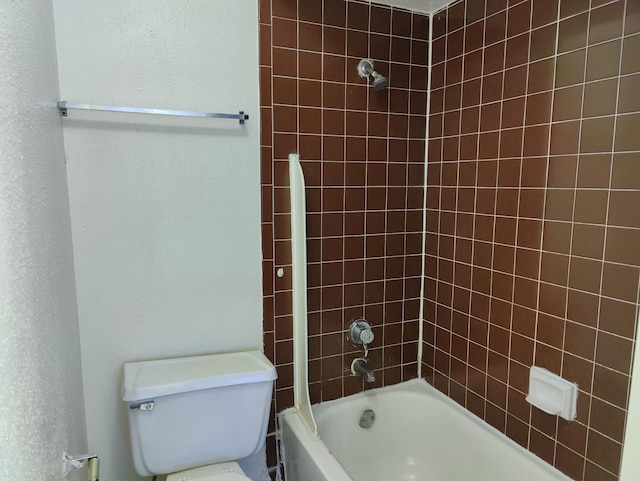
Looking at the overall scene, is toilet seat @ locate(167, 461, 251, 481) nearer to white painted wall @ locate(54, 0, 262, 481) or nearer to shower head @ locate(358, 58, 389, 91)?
white painted wall @ locate(54, 0, 262, 481)

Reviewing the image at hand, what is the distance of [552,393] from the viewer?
4.70 ft

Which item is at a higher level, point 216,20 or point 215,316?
point 216,20

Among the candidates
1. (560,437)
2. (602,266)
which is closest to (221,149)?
(602,266)

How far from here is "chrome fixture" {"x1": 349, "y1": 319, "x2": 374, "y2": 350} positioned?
5.96ft

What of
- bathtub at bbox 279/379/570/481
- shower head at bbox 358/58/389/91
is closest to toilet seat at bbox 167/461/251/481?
bathtub at bbox 279/379/570/481

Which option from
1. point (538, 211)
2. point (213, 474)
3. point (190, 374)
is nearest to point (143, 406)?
point (190, 374)

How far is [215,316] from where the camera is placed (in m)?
1.67

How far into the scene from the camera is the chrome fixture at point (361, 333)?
1.82m

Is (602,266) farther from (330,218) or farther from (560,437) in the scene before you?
(330,218)

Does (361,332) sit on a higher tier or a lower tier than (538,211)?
lower

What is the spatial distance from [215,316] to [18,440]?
3.41 feet

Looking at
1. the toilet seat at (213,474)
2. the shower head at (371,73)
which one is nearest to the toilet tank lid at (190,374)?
the toilet seat at (213,474)

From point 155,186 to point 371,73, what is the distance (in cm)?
99

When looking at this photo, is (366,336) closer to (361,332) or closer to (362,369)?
(361,332)
